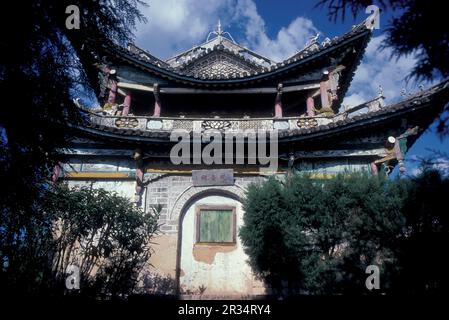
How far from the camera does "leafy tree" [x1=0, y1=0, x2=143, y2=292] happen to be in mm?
4203

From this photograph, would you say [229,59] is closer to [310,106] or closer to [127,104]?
Result: [310,106]

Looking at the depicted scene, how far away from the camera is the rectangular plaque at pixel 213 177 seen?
10.2m

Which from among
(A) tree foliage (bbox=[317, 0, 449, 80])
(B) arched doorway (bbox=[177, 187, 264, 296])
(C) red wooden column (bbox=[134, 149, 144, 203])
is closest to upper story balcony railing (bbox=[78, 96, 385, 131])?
(C) red wooden column (bbox=[134, 149, 144, 203])

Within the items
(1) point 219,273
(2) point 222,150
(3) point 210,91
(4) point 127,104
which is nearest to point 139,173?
(2) point 222,150

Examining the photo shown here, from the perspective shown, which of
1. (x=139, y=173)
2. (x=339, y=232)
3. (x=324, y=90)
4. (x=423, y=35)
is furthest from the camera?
(x=324, y=90)

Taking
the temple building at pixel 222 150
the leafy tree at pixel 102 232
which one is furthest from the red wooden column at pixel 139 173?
the leafy tree at pixel 102 232

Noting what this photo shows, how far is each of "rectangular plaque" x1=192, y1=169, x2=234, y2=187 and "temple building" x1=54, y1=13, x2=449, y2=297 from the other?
0.03 m

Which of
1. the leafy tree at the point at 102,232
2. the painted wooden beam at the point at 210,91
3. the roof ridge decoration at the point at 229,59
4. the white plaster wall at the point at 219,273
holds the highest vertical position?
the roof ridge decoration at the point at 229,59

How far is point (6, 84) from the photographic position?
414 cm

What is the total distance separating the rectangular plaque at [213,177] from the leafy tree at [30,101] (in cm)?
524

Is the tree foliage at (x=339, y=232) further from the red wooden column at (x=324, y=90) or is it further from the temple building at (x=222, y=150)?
the red wooden column at (x=324, y=90)

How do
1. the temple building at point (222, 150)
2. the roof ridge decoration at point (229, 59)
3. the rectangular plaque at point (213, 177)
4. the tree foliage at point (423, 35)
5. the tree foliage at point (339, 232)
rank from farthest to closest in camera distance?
1. the roof ridge decoration at point (229, 59)
2. the rectangular plaque at point (213, 177)
3. the temple building at point (222, 150)
4. the tree foliage at point (339, 232)
5. the tree foliage at point (423, 35)

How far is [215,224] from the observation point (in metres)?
9.88

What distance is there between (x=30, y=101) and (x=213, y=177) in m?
6.26
